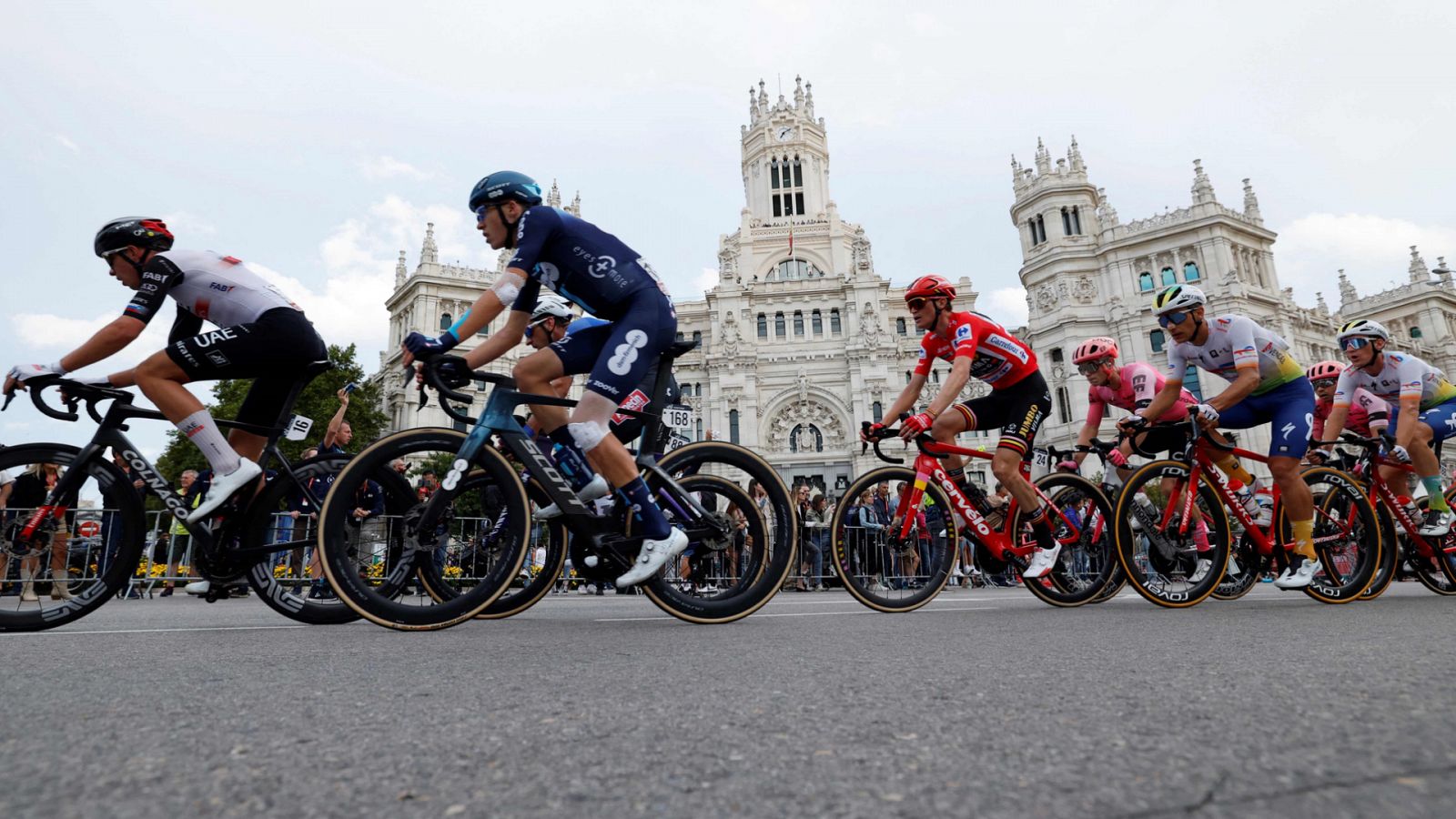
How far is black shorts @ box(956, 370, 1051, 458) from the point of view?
14.9 feet

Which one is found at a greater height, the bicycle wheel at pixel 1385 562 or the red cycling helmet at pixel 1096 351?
the red cycling helmet at pixel 1096 351

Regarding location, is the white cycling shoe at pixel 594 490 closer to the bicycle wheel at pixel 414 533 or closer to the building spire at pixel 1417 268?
the bicycle wheel at pixel 414 533

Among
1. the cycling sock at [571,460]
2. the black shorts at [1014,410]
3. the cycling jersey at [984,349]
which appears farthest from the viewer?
the black shorts at [1014,410]

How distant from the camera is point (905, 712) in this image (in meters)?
1.26

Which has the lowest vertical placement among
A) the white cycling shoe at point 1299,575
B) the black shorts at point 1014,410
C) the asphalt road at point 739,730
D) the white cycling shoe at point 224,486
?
→ the asphalt road at point 739,730

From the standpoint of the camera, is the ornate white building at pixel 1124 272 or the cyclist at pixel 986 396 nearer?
the cyclist at pixel 986 396

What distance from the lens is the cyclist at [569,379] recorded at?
3.18m

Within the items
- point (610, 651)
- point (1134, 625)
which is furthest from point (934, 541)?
point (610, 651)

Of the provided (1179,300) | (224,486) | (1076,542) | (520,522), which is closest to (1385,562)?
(1076,542)

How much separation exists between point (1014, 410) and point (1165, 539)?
1201 millimetres

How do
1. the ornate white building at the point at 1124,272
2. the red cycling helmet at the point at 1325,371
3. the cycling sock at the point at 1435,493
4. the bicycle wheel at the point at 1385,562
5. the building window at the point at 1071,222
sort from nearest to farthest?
the bicycle wheel at the point at 1385,562, the cycling sock at the point at 1435,493, the red cycling helmet at the point at 1325,371, the ornate white building at the point at 1124,272, the building window at the point at 1071,222

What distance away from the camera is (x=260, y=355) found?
3.29 metres

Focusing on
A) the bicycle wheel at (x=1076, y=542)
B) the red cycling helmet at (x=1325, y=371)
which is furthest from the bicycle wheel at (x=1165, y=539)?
the red cycling helmet at (x=1325, y=371)

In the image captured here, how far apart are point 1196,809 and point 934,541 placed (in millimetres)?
3768
